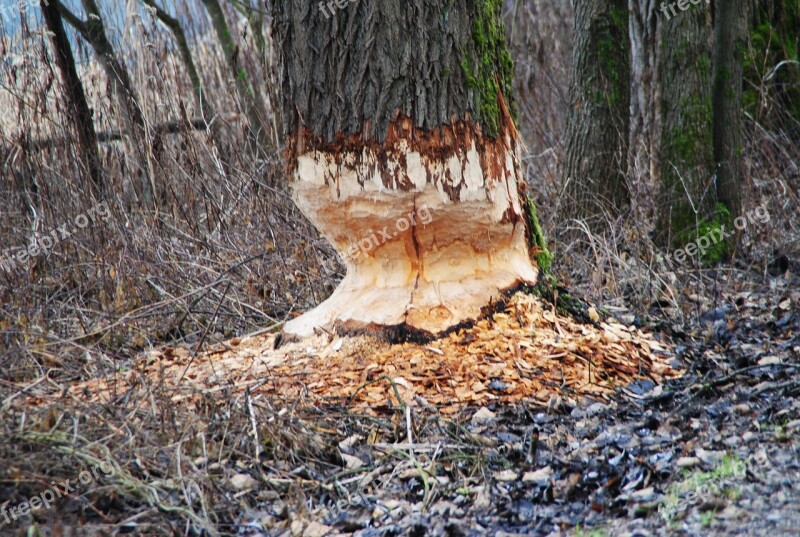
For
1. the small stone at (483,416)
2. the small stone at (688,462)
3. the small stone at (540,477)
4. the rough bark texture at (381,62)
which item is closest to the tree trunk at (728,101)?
the rough bark texture at (381,62)

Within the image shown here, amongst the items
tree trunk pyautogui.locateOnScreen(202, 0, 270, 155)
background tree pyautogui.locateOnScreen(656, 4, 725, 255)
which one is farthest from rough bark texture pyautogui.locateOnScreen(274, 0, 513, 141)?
tree trunk pyautogui.locateOnScreen(202, 0, 270, 155)

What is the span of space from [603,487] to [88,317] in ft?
10.3

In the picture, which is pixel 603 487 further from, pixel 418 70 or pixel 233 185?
pixel 233 185

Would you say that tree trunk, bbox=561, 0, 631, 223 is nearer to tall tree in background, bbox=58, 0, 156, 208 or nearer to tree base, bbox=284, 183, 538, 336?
tree base, bbox=284, 183, 538, 336

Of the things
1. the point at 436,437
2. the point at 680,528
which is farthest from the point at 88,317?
the point at 680,528

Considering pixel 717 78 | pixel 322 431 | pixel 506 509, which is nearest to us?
pixel 506 509

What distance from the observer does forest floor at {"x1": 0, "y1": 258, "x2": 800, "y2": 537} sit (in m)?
2.24

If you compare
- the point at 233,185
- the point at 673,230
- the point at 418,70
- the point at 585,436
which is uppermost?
Answer: the point at 418,70

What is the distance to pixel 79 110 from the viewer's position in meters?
5.42

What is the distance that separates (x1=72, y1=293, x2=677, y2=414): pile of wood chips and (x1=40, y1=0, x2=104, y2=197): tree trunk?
7.11 ft

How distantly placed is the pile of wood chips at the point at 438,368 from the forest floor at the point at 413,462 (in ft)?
0.15

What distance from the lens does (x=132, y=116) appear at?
5.34 m

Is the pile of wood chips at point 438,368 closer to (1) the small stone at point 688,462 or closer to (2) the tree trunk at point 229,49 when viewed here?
(1) the small stone at point 688,462

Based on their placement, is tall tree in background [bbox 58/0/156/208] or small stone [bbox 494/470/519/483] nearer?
small stone [bbox 494/470/519/483]
